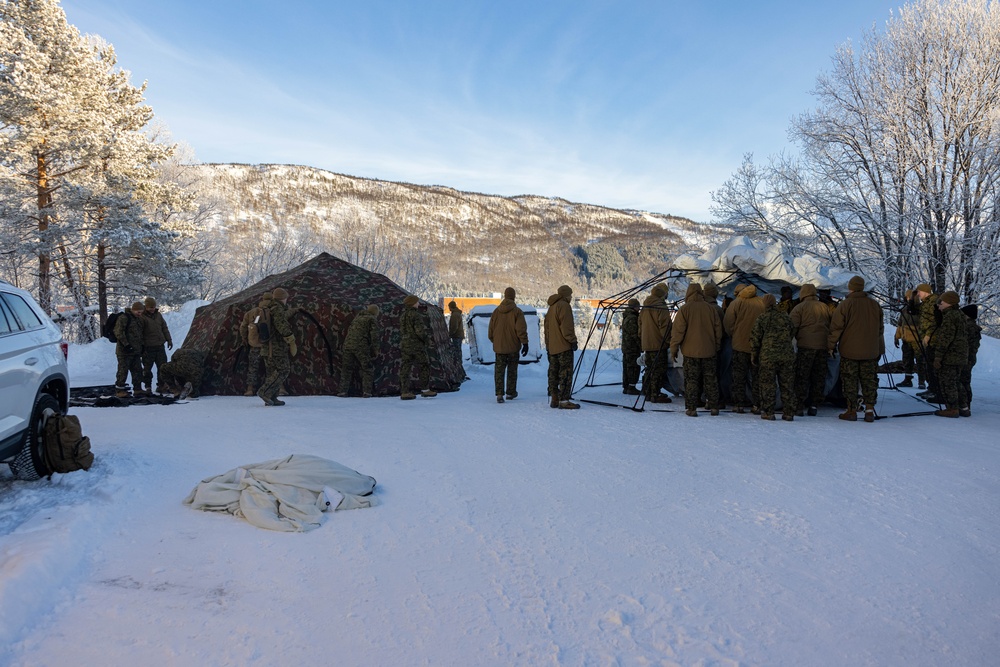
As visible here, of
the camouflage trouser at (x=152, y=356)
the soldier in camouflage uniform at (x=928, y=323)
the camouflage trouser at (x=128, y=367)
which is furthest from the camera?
the camouflage trouser at (x=152, y=356)

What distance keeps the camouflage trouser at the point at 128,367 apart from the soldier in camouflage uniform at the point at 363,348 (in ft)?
12.2

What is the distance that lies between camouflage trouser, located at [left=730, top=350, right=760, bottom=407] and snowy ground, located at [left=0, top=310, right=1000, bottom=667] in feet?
8.22

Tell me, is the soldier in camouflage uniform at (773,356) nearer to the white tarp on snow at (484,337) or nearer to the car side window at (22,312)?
the car side window at (22,312)

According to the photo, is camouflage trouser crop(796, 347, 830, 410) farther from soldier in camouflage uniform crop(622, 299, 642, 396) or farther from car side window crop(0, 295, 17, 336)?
car side window crop(0, 295, 17, 336)

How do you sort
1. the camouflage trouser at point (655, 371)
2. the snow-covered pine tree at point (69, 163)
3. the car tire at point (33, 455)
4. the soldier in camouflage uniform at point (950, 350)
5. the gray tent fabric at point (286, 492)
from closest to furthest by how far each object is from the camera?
the gray tent fabric at point (286, 492)
the car tire at point (33, 455)
the soldier in camouflage uniform at point (950, 350)
the camouflage trouser at point (655, 371)
the snow-covered pine tree at point (69, 163)

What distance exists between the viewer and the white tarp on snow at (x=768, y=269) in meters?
10.4

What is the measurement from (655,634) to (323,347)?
10051 mm

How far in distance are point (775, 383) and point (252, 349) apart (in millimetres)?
8596

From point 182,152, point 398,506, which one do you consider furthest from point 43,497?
point 182,152

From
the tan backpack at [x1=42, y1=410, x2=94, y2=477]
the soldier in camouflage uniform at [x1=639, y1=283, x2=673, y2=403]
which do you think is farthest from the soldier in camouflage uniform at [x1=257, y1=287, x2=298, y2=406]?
the soldier in camouflage uniform at [x1=639, y1=283, x2=673, y2=403]

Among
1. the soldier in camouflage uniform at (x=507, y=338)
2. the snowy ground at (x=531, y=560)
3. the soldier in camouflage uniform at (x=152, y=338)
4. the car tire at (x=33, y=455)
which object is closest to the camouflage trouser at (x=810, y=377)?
the snowy ground at (x=531, y=560)

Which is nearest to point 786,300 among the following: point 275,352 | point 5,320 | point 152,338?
point 275,352

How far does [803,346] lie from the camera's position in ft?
30.2

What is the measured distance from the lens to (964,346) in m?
8.94
